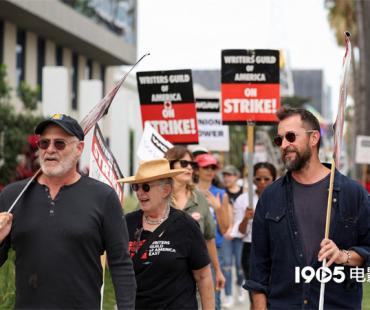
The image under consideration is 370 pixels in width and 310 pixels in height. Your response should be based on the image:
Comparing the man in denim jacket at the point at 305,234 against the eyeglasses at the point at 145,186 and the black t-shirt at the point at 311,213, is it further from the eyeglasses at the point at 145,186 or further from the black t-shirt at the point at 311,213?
the eyeglasses at the point at 145,186

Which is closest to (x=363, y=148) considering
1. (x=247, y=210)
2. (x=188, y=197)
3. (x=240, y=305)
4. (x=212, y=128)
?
(x=212, y=128)

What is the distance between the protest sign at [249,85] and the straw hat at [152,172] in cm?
542

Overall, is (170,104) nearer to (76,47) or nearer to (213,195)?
(213,195)

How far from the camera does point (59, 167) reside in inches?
195

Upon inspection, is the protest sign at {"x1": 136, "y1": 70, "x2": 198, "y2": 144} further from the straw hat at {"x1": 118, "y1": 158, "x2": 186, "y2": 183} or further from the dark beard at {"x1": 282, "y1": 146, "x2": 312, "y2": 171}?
the dark beard at {"x1": 282, "y1": 146, "x2": 312, "y2": 171}

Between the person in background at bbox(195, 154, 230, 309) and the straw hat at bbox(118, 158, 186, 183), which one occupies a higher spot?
the straw hat at bbox(118, 158, 186, 183)

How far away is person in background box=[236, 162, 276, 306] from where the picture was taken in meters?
11.4

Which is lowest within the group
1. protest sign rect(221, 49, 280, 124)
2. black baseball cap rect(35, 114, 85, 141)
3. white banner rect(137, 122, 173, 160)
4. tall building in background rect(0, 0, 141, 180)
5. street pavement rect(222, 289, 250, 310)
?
street pavement rect(222, 289, 250, 310)

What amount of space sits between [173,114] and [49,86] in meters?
7.94

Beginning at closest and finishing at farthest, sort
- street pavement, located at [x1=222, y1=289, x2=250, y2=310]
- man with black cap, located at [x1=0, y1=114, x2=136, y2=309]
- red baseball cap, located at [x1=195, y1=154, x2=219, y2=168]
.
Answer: man with black cap, located at [x1=0, y1=114, x2=136, y2=309]
red baseball cap, located at [x1=195, y1=154, x2=219, y2=168]
street pavement, located at [x1=222, y1=289, x2=250, y2=310]

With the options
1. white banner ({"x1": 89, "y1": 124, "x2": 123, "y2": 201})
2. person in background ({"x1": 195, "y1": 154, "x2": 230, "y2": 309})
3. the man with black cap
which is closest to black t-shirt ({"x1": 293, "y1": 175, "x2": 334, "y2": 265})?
the man with black cap

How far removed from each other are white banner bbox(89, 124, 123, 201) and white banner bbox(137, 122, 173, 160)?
1.52 metres

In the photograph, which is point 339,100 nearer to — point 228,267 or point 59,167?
point 59,167

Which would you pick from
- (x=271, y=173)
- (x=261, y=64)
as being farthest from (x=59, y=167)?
(x=261, y=64)
